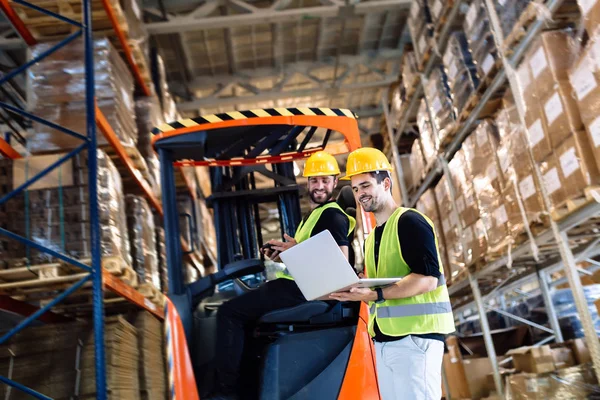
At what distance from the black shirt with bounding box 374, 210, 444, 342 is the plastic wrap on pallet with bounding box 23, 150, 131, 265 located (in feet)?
7.66

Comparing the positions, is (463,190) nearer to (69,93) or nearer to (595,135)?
(595,135)

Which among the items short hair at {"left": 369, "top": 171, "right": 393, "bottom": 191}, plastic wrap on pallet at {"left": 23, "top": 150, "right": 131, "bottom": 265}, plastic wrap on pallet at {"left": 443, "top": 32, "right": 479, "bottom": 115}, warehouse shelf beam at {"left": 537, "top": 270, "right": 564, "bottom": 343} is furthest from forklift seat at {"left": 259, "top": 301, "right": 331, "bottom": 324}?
warehouse shelf beam at {"left": 537, "top": 270, "right": 564, "bottom": 343}

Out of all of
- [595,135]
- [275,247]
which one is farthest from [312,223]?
[595,135]

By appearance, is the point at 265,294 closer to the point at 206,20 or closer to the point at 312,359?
the point at 312,359

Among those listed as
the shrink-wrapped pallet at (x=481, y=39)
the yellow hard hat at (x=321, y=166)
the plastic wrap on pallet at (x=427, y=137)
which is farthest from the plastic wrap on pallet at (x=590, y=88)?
the plastic wrap on pallet at (x=427, y=137)

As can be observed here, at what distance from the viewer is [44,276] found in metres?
3.63

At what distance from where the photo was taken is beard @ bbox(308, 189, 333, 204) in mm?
3561

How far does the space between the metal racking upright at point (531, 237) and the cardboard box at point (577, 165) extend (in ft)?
0.53

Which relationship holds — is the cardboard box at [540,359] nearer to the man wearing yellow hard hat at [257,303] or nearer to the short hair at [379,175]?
the man wearing yellow hard hat at [257,303]

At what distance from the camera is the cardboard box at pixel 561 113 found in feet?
13.5

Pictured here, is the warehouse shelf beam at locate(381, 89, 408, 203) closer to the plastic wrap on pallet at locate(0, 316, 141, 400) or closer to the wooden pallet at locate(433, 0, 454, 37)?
the wooden pallet at locate(433, 0, 454, 37)

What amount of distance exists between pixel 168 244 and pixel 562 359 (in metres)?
3.75

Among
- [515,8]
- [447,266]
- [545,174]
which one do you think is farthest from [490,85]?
[447,266]

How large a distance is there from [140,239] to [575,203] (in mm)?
3520
